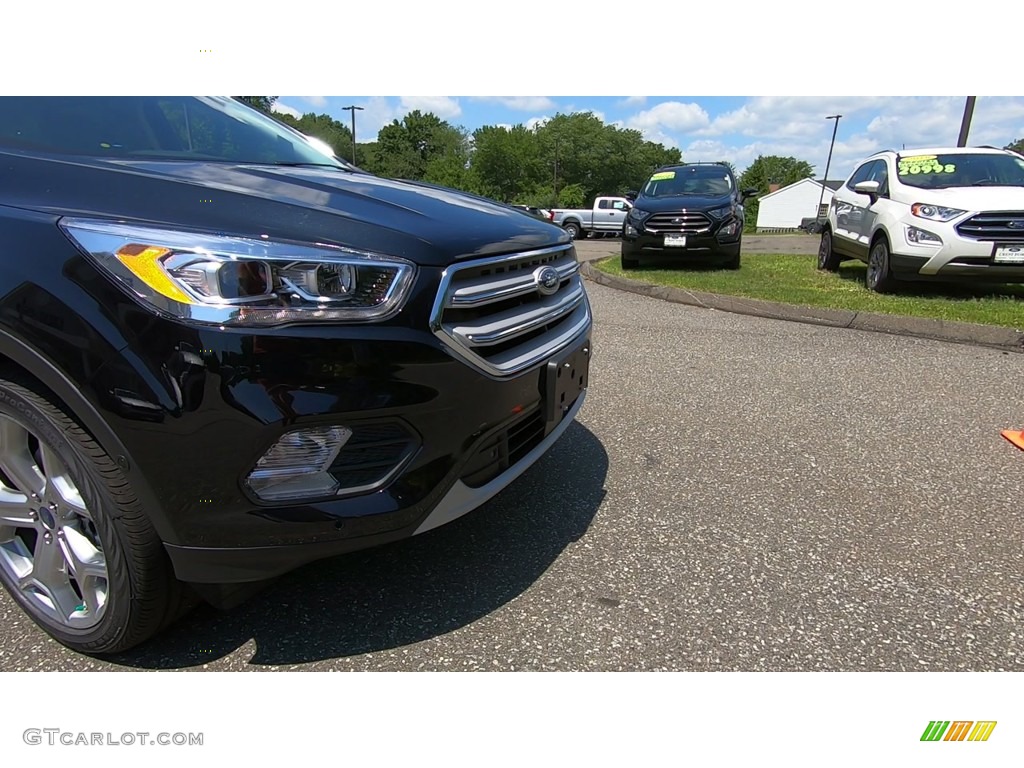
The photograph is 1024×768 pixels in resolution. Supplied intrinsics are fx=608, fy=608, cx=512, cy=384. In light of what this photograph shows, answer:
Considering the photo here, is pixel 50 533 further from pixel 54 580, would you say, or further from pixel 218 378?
pixel 218 378

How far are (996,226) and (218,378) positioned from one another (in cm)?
740

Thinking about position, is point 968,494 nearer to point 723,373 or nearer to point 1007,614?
point 1007,614

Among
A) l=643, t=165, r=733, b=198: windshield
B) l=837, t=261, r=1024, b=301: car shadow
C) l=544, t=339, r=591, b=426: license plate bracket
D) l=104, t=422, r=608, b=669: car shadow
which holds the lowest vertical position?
l=104, t=422, r=608, b=669: car shadow

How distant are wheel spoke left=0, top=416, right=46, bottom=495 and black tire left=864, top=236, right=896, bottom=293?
25.2 ft

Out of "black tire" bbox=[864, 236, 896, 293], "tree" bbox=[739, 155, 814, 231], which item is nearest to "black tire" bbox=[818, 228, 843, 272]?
"black tire" bbox=[864, 236, 896, 293]

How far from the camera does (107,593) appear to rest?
1637 mm

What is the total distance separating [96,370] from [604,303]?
245 inches

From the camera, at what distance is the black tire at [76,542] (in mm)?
1521

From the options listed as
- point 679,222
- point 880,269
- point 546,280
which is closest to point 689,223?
point 679,222

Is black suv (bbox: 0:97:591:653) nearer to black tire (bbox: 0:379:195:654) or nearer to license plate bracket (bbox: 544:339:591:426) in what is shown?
black tire (bbox: 0:379:195:654)

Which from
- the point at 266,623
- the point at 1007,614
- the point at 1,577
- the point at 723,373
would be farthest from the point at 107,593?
the point at 723,373

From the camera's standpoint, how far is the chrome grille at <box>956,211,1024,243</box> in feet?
19.8

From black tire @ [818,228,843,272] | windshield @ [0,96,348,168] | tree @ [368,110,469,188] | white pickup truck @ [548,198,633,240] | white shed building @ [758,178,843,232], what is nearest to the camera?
windshield @ [0,96,348,168]

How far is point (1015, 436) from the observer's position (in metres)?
3.23
